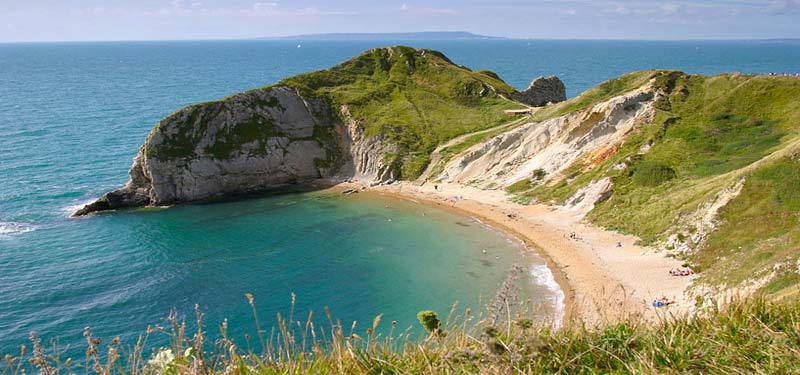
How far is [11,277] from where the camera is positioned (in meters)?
47.1

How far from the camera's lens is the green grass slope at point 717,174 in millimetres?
39562

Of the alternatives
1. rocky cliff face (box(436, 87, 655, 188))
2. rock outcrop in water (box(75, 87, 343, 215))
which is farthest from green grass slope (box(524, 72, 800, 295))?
rock outcrop in water (box(75, 87, 343, 215))

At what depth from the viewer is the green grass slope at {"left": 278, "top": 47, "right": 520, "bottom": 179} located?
80.1m

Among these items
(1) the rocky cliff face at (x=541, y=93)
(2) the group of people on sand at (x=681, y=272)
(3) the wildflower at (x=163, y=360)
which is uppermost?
(3) the wildflower at (x=163, y=360)

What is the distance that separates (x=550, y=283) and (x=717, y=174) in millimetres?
21229

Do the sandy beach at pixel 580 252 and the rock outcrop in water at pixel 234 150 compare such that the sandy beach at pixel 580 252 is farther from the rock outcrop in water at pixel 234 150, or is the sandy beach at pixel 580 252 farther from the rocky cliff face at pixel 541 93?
the rocky cliff face at pixel 541 93

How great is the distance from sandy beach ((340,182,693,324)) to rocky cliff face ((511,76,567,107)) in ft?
122

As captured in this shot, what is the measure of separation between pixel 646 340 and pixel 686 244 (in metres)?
41.8

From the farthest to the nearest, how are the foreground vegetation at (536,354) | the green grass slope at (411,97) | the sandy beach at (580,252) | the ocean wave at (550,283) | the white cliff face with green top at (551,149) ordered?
1. the green grass slope at (411,97)
2. the white cliff face with green top at (551,149)
3. the ocean wave at (550,283)
4. the sandy beach at (580,252)
5. the foreground vegetation at (536,354)

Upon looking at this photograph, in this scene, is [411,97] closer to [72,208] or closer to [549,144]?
[549,144]

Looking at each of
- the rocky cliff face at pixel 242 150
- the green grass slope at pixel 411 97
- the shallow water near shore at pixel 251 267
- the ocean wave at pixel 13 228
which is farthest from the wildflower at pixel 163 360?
the green grass slope at pixel 411 97

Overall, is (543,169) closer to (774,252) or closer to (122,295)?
(774,252)

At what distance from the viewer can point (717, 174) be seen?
172 ft

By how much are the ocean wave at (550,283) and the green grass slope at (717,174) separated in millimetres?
9390
